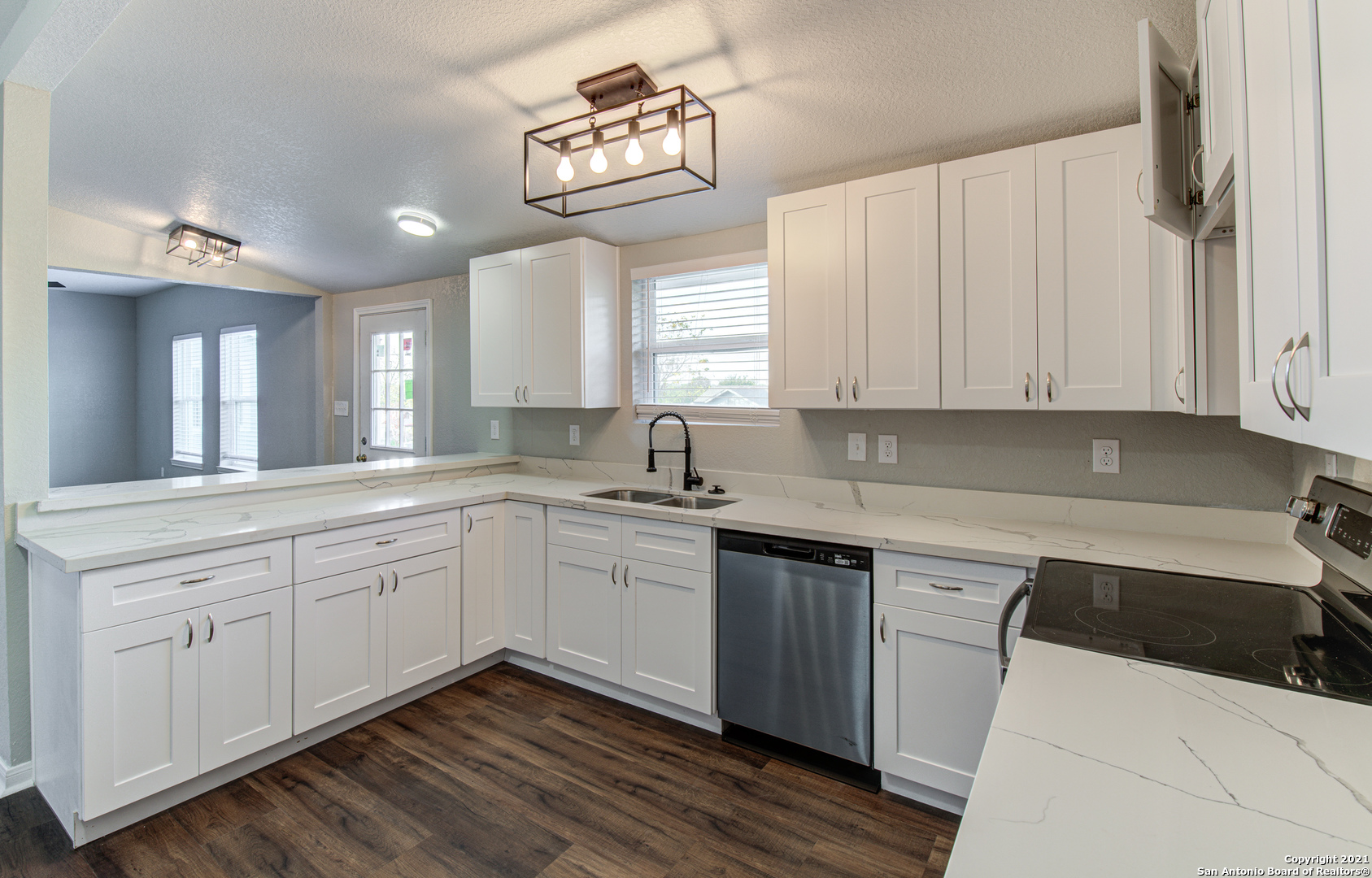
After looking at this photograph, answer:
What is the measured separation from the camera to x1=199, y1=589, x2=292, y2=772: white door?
2.10 metres

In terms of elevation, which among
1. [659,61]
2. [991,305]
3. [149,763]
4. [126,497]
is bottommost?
[149,763]

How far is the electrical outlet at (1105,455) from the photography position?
225 centimetres

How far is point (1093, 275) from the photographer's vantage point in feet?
6.59

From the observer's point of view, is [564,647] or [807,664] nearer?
[807,664]

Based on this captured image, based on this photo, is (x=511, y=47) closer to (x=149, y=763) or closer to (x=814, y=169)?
(x=814, y=169)

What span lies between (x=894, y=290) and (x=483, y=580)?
2325 millimetres

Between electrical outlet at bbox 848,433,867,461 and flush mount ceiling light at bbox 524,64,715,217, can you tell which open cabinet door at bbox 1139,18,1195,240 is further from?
electrical outlet at bbox 848,433,867,461

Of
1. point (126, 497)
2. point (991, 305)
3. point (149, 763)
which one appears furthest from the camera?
point (126, 497)

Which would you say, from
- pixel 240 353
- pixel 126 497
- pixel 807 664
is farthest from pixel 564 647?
pixel 240 353

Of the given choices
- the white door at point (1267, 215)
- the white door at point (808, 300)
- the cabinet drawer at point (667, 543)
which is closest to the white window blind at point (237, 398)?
the cabinet drawer at point (667, 543)

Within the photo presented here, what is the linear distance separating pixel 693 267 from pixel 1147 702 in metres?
2.73

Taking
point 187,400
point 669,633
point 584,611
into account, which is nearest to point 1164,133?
point 669,633

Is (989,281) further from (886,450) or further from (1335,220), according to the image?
(1335,220)

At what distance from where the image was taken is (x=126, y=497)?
2.35 meters
